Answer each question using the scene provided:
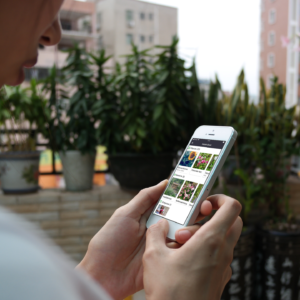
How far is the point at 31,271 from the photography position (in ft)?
0.47

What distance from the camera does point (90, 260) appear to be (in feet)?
1.42

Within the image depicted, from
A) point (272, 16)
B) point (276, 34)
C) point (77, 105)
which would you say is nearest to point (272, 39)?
point (276, 34)

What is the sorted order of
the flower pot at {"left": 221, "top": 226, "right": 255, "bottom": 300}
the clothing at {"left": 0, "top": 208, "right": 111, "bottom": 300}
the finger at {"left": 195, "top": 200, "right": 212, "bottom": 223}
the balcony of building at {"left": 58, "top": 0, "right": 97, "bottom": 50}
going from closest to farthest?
the clothing at {"left": 0, "top": 208, "right": 111, "bottom": 300}, the finger at {"left": 195, "top": 200, "right": 212, "bottom": 223}, the balcony of building at {"left": 58, "top": 0, "right": 97, "bottom": 50}, the flower pot at {"left": 221, "top": 226, "right": 255, "bottom": 300}

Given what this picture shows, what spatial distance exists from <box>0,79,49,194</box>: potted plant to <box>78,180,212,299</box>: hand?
2.95 feet

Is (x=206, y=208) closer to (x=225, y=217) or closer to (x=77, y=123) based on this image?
(x=225, y=217)

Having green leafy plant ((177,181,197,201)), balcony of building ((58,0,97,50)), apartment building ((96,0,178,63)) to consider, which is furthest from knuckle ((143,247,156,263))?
apartment building ((96,0,178,63))

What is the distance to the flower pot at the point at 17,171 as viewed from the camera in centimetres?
125

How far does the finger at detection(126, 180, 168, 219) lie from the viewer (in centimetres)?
46

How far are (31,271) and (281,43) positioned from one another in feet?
4.70

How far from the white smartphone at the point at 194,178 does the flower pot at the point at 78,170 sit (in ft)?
2.85

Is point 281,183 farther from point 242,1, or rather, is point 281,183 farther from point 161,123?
point 242,1

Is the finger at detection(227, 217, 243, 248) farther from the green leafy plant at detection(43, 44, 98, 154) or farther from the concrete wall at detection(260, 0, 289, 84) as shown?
the green leafy plant at detection(43, 44, 98, 154)

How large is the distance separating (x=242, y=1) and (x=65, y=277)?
2.12 ft

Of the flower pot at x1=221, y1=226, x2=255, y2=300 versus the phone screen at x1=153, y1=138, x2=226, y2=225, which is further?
the flower pot at x1=221, y1=226, x2=255, y2=300
